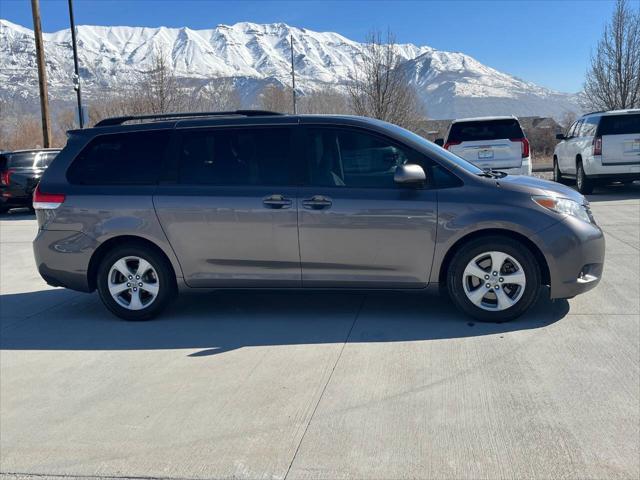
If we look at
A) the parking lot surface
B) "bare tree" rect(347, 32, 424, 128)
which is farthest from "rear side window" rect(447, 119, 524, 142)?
"bare tree" rect(347, 32, 424, 128)

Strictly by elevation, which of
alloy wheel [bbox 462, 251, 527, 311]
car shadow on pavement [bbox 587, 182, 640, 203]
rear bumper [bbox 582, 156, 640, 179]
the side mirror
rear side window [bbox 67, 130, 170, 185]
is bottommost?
car shadow on pavement [bbox 587, 182, 640, 203]

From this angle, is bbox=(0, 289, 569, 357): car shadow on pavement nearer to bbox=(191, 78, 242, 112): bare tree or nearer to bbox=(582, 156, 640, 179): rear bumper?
bbox=(582, 156, 640, 179): rear bumper

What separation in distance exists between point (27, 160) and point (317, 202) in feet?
42.3

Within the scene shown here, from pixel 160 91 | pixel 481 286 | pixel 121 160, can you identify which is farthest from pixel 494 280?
pixel 160 91

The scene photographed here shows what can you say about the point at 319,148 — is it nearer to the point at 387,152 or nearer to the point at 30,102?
the point at 387,152

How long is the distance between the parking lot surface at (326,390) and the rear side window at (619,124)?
8.73m

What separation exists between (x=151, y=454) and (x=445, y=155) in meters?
3.56

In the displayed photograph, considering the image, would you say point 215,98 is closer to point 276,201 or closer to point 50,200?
point 50,200

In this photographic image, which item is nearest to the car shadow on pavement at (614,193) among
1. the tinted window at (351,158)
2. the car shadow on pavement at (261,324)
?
the car shadow on pavement at (261,324)

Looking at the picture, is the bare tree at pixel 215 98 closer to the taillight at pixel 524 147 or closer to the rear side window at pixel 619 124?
the rear side window at pixel 619 124

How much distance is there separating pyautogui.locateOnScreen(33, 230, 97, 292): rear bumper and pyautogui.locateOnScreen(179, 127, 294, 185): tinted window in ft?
3.73

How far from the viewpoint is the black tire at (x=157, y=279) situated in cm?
602

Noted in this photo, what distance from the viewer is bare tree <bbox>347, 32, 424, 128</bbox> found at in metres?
27.6

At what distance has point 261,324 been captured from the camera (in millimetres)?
5895
